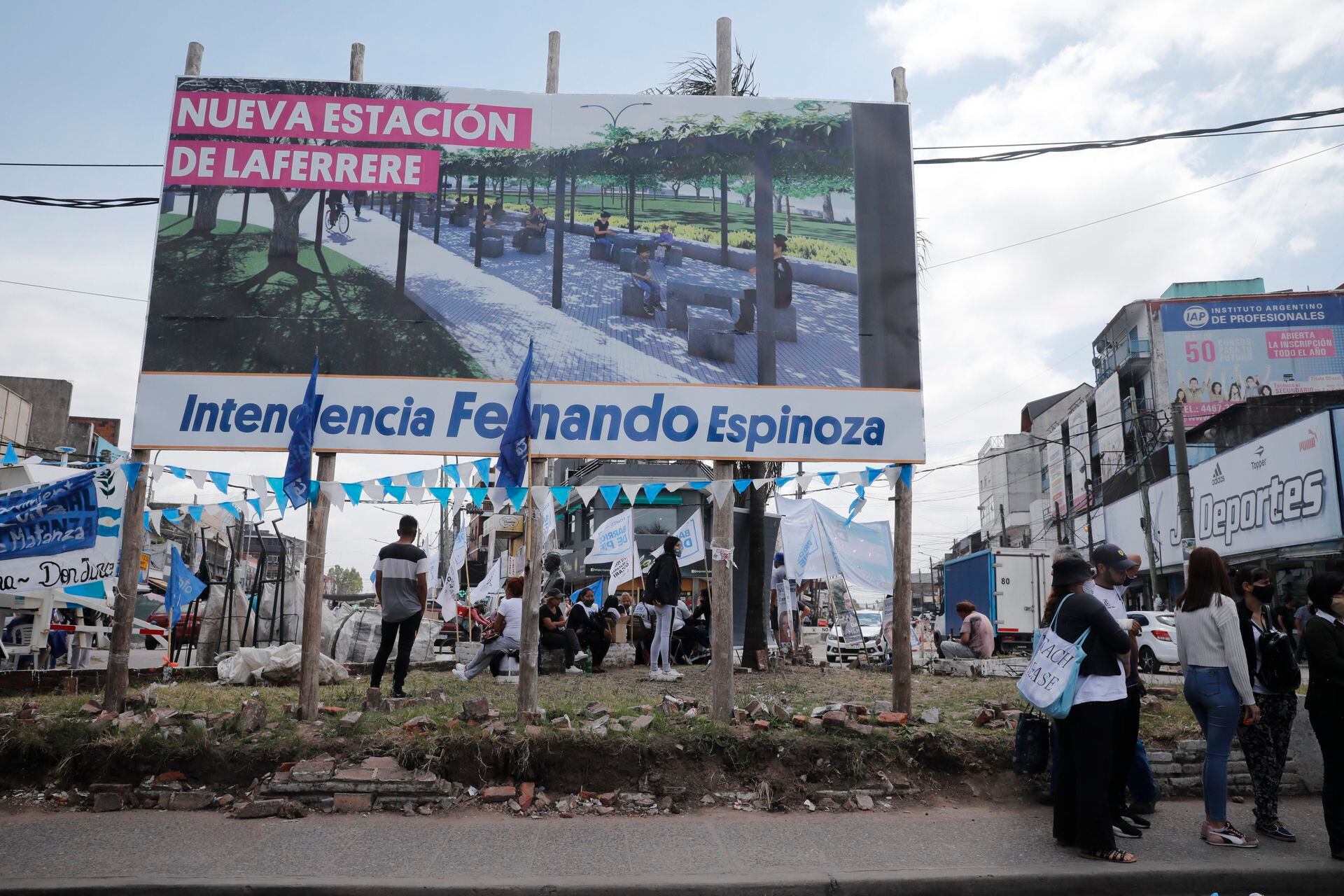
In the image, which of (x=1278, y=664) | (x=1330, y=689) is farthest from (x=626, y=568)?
(x=1330, y=689)

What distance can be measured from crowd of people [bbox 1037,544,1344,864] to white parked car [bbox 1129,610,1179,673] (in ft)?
48.3

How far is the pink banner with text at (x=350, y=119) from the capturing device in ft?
29.0

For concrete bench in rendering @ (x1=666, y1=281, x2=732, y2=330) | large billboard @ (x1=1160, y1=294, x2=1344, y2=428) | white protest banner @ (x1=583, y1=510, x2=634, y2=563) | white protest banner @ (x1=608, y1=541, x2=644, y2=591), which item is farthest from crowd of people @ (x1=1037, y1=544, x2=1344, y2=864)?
large billboard @ (x1=1160, y1=294, x2=1344, y2=428)

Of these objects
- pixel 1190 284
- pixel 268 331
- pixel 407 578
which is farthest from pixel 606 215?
pixel 1190 284

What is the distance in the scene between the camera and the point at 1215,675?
575cm

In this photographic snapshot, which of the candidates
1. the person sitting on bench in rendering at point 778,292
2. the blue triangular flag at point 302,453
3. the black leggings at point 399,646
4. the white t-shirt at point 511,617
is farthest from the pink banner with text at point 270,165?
the white t-shirt at point 511,617

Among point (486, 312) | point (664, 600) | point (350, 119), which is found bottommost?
point (664, 600)

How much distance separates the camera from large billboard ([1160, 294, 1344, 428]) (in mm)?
41750

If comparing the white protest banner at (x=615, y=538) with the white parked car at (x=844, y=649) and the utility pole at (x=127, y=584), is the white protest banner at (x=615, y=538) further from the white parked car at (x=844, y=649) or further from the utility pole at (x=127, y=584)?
the utility pole at (x=127, y=584)

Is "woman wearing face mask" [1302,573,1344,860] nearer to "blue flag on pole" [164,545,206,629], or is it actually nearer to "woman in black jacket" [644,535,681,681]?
"woman in black jacket" [644,535,681,681]

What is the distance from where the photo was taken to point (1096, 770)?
17.8 ft

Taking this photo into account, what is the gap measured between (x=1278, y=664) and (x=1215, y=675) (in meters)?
0.58

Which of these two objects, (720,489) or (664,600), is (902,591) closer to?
(720,489)

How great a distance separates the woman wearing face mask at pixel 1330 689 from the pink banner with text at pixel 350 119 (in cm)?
760
